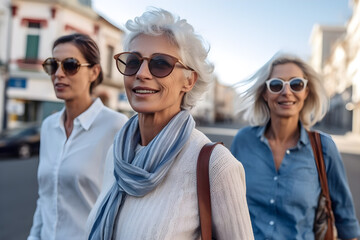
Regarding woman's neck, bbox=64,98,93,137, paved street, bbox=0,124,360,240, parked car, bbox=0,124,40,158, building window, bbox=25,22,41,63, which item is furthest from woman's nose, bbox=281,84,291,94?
building window, bbox=25,22,41,63

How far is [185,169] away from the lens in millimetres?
1411

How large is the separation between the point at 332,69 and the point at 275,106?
55910 millimetres

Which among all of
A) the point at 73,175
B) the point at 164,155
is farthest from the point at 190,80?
the point at 73,175

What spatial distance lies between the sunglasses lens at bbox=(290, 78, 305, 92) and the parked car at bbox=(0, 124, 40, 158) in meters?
11.1

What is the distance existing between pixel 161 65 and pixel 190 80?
0.19 meters

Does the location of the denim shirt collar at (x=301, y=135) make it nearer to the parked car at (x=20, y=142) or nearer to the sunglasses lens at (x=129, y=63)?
the sunglasses lens at (x=129, y=63)

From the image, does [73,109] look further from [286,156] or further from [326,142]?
[326,142]

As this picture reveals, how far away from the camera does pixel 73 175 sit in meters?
2.15

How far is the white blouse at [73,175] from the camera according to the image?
7.01 ft

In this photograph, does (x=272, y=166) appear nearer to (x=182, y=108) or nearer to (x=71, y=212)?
(x=182, y=108)

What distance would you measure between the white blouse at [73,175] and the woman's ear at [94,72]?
0.28 meters

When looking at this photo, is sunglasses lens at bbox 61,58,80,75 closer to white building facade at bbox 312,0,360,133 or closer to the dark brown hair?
the dark brown hair

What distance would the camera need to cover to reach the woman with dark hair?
216 cm

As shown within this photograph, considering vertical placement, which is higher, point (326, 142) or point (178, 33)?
point (178, 33)
